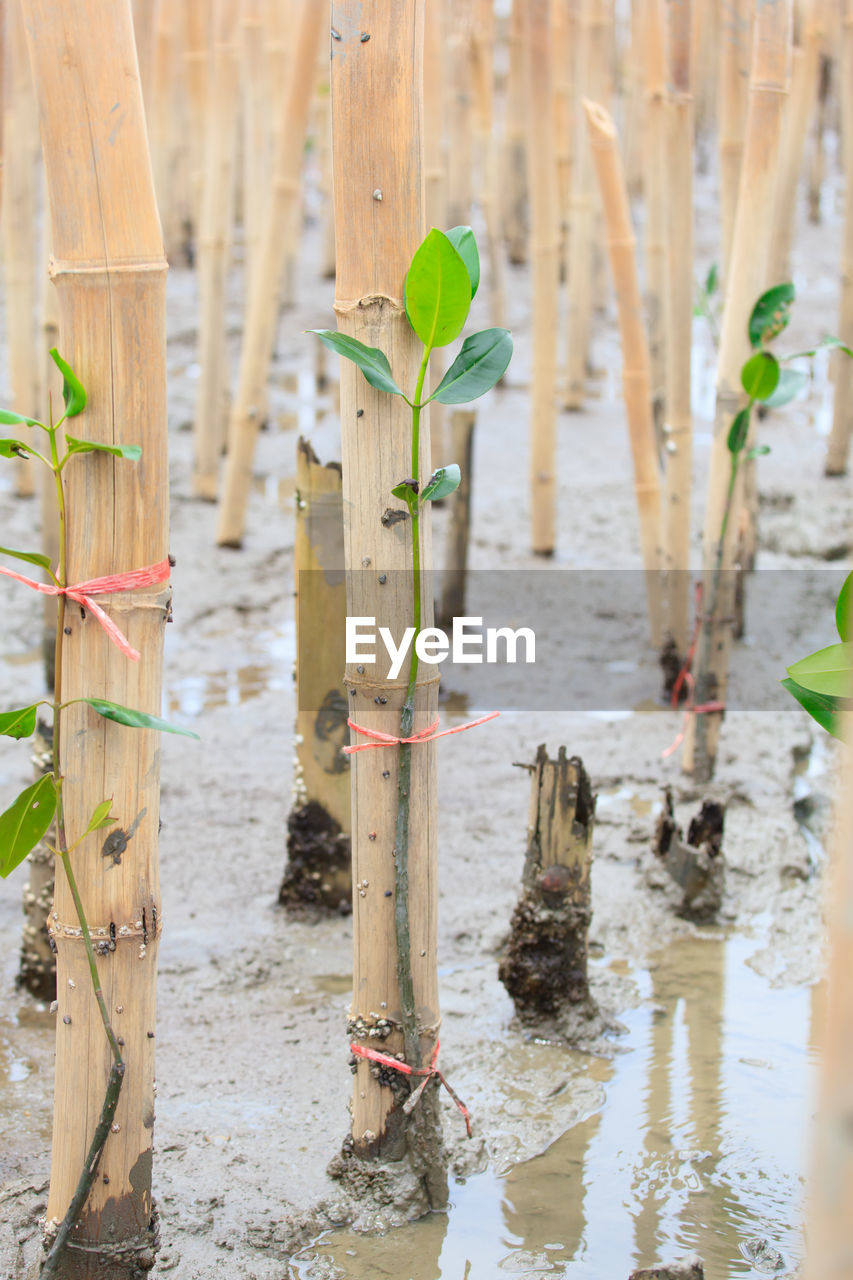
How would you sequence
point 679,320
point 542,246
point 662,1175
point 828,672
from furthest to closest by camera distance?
1. point 542,246
2. point 679,320
3. point 662,1175
4. point 828,672

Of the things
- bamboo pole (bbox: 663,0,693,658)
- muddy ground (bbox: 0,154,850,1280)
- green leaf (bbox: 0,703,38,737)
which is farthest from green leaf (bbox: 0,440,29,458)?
bamboo pole (bbox: 663,0,693,658)

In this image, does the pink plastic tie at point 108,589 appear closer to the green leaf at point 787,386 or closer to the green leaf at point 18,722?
the green leaf at point 18,722

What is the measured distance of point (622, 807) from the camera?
9.86 feet

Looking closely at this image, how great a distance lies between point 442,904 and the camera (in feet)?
8.57

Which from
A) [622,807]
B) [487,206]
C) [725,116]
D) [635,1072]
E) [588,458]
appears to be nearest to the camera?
[635,1072]

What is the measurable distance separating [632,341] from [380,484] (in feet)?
7.08

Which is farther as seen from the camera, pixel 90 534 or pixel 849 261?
pixel 849 261

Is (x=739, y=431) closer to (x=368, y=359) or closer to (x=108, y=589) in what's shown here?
(x=368, y=359)

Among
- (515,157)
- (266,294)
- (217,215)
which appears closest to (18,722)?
(266,294)

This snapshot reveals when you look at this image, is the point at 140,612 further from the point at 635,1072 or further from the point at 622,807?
the point at 622,807

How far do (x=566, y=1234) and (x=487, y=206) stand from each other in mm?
5407

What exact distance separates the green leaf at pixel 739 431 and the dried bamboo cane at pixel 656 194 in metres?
0.86

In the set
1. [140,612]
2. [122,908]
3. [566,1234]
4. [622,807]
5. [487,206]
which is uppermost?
[487,206]

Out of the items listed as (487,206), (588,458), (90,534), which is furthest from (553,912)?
(487,206)
